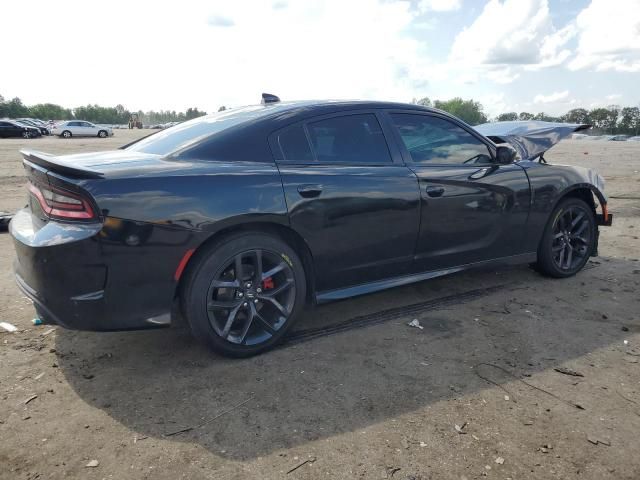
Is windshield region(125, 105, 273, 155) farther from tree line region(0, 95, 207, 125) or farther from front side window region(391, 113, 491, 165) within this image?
tree line region(0, 95, 207, 125)

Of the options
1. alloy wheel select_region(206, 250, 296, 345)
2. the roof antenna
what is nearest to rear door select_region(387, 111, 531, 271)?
the roof antenna

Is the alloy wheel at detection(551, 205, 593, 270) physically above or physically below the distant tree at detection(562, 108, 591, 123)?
below

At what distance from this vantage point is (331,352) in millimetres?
3232

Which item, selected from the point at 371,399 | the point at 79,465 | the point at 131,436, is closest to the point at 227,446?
the point at 131,436

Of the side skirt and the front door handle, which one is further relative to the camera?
the front door handle

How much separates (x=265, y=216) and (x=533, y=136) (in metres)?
3.13

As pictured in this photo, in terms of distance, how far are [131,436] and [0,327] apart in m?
1.84

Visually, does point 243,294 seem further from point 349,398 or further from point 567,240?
point 567,240

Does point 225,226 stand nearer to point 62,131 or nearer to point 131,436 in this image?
point 131,436

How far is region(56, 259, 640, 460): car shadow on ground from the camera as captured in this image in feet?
8.22

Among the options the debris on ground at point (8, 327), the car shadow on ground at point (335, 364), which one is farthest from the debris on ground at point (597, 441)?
the debris on ground at point (8, 327)

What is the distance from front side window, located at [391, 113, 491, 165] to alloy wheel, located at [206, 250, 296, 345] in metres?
1.40

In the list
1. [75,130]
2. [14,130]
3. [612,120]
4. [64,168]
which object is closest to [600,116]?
[612,120]

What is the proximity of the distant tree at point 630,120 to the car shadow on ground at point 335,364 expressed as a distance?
396ft
